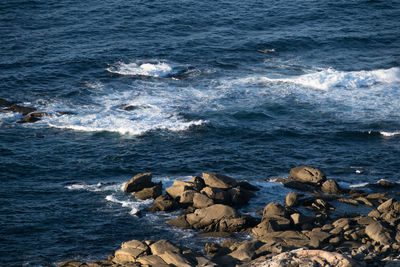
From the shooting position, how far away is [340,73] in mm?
85875

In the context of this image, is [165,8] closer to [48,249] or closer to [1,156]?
[1,156]

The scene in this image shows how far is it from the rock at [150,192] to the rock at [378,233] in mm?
18910

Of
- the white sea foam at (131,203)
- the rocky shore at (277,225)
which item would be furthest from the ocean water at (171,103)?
the rocky shore at (277,225)

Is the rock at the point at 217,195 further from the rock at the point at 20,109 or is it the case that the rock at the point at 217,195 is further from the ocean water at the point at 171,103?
the rock at the point at 20,109

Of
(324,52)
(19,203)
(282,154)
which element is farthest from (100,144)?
(324,52)

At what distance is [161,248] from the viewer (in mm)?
41875

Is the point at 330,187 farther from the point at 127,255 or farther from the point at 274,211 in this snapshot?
the point at 127,255

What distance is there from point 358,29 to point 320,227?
209ft

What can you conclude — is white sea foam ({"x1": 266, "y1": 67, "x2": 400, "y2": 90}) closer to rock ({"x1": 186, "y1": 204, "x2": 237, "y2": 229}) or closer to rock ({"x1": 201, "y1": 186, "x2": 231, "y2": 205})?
rock ({"x1": 201, "y1": 186, "x2": 231, "y2": 205})

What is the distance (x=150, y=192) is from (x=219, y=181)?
6296 mm

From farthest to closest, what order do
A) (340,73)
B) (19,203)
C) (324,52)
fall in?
(324,52)
(340,73)
(19,203)

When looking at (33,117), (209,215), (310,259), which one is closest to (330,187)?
(209,215)

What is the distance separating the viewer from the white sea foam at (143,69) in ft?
283

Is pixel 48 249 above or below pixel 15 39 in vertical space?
below
